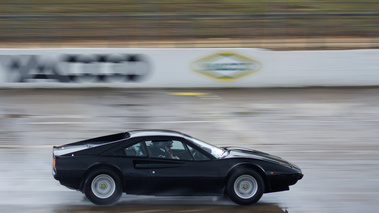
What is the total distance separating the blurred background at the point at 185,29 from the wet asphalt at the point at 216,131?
75.4 inches

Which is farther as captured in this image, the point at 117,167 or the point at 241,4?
the point at 241,4

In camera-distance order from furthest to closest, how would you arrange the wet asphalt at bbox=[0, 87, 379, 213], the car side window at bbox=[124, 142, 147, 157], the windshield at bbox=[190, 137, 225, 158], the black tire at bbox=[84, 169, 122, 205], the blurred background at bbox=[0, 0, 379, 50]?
the blurred background at bbox=[0, 0, 379, 50], the wet asphalt at bbox=[0, 87, 379, 213], the windshield at bbox=[190, 137, 225, 158], the car side window at bbox=[124, 142, 147, 157], the black tire at bbox=[84, 169, 122, 205]

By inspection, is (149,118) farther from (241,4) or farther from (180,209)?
(241,4)

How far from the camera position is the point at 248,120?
13.8 m

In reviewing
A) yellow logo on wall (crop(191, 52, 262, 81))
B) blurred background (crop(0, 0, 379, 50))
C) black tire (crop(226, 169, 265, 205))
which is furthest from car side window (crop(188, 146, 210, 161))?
blurred background (crop(0, 0, 379, 50))

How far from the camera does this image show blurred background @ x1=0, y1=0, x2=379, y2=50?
1877cm

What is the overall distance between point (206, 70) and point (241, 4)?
203 inches

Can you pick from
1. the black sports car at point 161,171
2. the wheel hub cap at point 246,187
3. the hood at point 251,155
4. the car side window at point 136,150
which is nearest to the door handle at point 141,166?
the black sports car at point 161,171

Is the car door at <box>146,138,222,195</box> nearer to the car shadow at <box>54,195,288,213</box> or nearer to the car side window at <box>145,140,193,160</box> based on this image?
the car side window at <box>145,140,193,160</box>

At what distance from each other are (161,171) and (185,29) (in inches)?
487

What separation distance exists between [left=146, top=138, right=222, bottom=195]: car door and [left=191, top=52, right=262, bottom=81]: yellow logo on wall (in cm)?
1105

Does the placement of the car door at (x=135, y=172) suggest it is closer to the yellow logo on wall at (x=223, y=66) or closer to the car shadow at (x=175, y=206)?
the car shadow at (x=175, y=206)

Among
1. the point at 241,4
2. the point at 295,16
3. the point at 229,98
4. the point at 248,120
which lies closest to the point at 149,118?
the point at 248,120

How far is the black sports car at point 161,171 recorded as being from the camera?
7.25 metres
